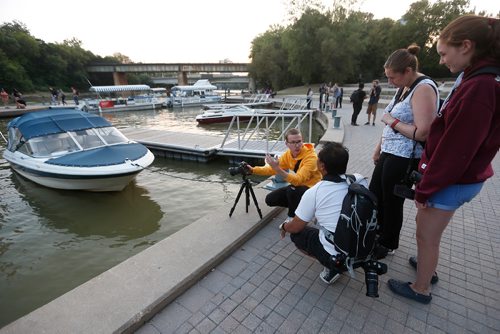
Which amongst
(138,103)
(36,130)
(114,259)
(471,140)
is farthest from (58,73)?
(471,140)

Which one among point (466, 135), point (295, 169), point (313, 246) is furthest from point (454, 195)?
point (295, 169)

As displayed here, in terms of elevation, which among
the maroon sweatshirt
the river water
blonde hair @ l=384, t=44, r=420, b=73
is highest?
blonde hair @ l=384, t=44, r=420, b=73

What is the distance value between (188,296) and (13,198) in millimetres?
7225

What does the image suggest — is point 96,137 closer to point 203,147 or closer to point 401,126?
point 203,147

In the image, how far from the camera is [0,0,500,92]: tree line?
4125 cm

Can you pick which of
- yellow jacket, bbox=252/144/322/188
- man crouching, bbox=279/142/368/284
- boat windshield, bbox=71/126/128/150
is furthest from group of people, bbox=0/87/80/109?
man crouching, bbox=279/142/368/284

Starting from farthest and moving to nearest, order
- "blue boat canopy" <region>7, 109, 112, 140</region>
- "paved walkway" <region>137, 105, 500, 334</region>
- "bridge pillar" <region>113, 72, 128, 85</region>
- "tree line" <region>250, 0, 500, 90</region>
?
"bridge pillar" <region>113, 72, 128, 85</region> → "tree line" <region>250, 0, 500, 90</region> → "blue boat canopy" <region>7, 109, 112, 140</region> → "paved walkway" <region>137, 105, 500, 334</region>

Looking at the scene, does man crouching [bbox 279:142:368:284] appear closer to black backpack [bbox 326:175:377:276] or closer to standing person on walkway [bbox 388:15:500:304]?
black backpack [bbox 326:175:377:276]

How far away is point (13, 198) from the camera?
698 centimetres

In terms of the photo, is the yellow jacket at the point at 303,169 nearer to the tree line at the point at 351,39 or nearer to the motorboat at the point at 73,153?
the motorboat at the point at 73,153

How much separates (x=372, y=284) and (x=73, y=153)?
7.51 m

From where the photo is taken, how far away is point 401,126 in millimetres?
2365

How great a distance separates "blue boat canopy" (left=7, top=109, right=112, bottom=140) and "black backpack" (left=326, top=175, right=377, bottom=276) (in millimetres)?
7790

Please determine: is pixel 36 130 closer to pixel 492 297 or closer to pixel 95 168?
pixel 95 168
